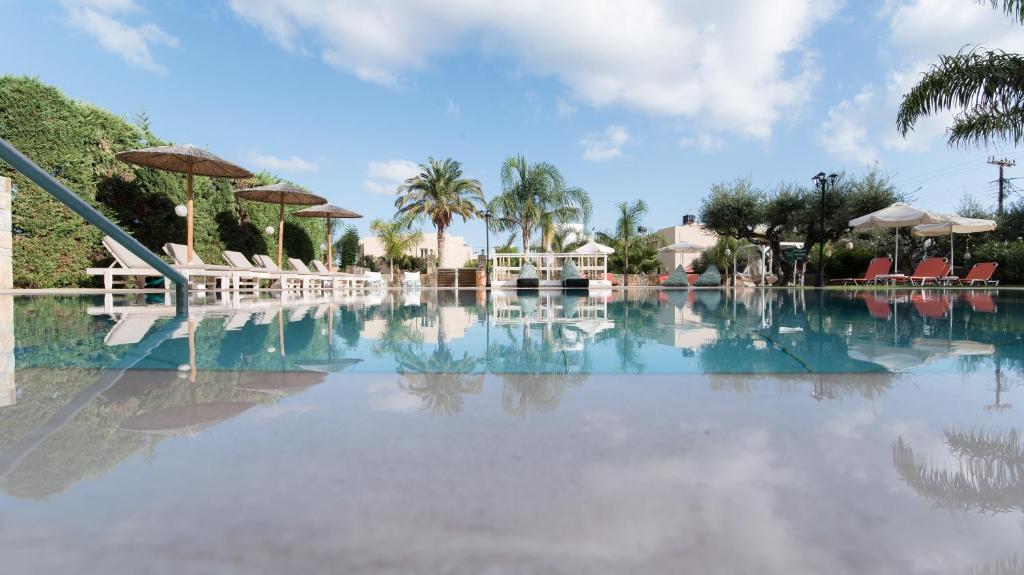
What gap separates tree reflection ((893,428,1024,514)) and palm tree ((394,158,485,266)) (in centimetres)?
2473

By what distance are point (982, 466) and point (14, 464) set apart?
2.53m

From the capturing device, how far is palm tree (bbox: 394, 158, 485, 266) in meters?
25.7

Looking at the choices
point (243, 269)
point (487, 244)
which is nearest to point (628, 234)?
point (487, 244)

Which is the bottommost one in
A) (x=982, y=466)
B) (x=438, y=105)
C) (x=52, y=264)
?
(x=982, y=466)

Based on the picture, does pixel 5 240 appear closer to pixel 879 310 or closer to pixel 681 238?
pixel 879 310

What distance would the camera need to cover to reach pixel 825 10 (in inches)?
575

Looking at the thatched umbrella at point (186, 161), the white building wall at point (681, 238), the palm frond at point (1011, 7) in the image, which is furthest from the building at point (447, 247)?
the palm frond at point (1011, 7)

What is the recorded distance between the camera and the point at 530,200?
83.1 ft

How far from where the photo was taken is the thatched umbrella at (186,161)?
991 cm

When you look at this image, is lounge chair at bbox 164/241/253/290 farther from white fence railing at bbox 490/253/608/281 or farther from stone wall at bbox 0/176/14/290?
white fence railing at bbox 490/253/608/281

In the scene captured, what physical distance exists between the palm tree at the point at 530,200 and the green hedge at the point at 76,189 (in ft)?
47.4

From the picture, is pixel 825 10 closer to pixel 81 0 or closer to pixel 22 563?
pixel 22 563

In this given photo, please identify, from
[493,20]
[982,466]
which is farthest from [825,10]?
[982,466]

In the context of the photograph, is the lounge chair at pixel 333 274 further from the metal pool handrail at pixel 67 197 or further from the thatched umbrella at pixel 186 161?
the metal pool handrail at pixel 67 197
